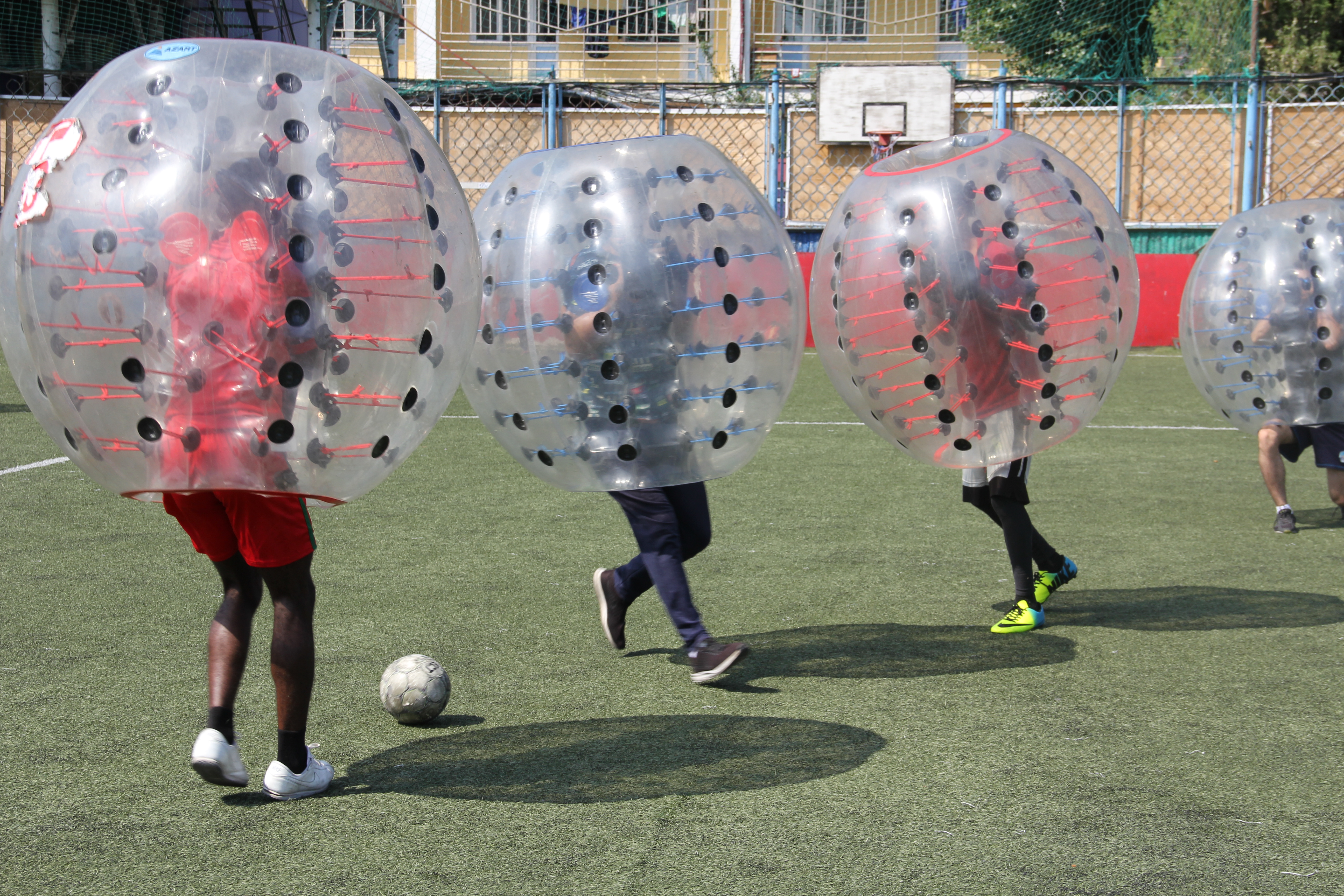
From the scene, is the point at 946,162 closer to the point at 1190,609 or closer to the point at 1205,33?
the point at 1190,609

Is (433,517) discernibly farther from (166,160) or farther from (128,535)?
(166,160)

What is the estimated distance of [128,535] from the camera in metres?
6.89

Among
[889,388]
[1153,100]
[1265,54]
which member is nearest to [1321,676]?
[889,388]

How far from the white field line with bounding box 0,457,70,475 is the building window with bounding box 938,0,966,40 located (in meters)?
19.8

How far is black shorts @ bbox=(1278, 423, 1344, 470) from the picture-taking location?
7.25 m

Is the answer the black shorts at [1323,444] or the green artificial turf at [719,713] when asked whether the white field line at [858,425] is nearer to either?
the green artificial turf at [719,713]

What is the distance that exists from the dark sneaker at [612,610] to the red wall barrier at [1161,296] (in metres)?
12.4

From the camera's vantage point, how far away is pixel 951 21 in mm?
25641

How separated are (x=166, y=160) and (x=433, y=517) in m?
4.55

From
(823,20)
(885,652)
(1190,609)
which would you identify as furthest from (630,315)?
(823,20)

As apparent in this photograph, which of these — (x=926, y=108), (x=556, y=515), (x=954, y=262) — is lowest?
(x=556, y=515)

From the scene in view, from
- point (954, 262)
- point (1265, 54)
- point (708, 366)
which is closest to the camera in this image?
point (708, 366)

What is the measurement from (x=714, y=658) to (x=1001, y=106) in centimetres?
1508

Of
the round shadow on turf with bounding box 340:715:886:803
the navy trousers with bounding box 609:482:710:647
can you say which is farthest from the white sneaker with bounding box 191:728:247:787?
the navy trousers with bounding box 609:482:710:647
